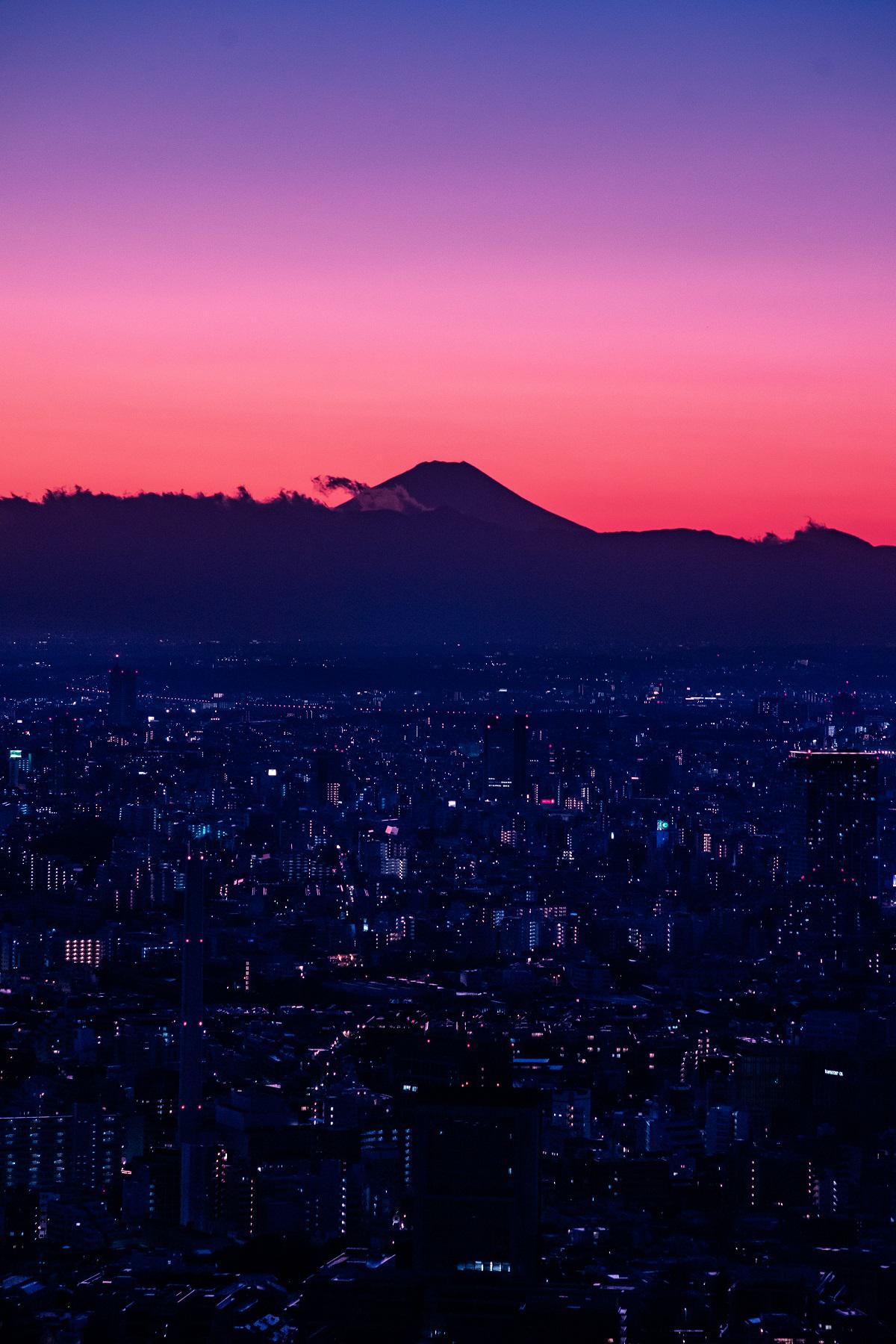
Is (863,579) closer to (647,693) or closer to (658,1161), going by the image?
(647,693)

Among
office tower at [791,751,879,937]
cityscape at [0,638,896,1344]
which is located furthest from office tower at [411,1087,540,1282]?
office tower at [791,751,879,937]

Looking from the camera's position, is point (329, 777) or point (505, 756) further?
point (505, 756)

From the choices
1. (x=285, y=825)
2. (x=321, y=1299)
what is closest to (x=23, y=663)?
(x=285, y=825)

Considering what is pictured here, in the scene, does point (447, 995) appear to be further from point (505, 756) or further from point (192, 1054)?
point (505, 756)

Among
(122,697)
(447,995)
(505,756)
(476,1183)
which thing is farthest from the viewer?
(122,697)

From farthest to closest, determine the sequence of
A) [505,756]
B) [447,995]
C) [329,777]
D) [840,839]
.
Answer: [505,756] → [329,777] → [840,839] → [447,995]

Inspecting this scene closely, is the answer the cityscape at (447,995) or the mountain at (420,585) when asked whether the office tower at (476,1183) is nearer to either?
the cityscape at (447,995)

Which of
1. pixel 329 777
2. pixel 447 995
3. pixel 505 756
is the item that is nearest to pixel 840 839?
pixel 329 777
